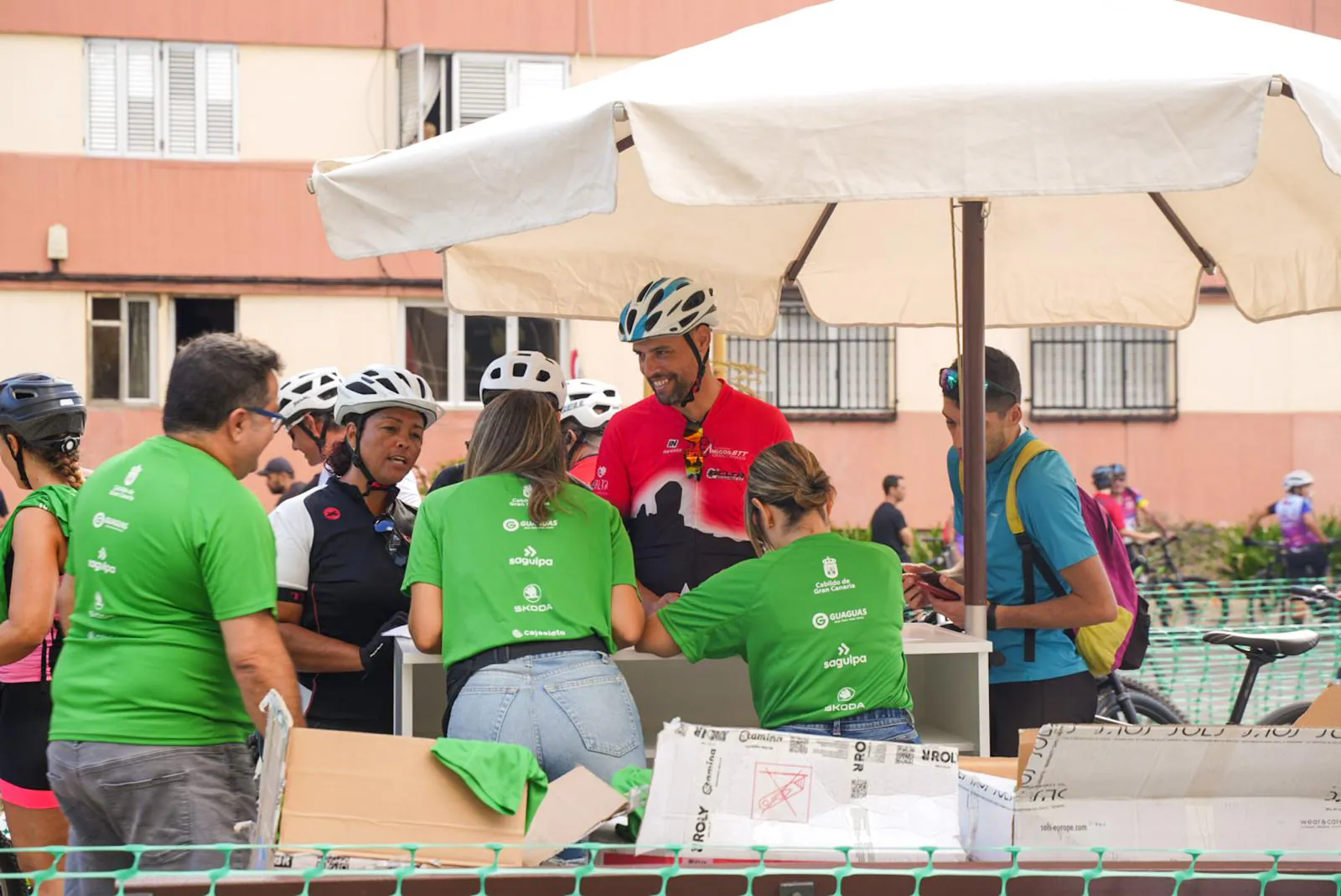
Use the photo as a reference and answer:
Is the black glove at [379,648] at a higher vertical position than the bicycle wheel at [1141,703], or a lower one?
higher

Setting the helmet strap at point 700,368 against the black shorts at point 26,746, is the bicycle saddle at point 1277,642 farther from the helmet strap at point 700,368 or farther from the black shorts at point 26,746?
the black shorts at point 26,746

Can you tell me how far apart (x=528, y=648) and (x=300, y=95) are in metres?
17.0

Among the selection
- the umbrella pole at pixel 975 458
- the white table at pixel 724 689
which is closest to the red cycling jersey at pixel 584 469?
the white table at pixel 724 689

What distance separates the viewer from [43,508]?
4.08 m

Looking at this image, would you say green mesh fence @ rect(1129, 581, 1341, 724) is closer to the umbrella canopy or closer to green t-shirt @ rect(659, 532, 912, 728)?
the umbrella canopy

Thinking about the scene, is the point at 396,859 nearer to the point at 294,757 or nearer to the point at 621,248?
the point at 294,757

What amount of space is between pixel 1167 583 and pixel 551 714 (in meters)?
15.9

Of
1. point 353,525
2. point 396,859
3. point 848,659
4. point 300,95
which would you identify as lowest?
point 396,859

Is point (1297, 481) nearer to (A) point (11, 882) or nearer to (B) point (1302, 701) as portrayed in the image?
(B) point (1302, 701)

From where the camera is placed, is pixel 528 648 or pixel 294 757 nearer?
pixel 294 757

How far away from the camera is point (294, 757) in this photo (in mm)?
3061

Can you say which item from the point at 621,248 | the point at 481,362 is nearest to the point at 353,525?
the point at 621,248

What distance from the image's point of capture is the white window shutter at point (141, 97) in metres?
18.9

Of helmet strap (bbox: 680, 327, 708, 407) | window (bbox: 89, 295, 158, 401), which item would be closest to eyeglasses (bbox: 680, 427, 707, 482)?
helmet strap (bbox: 680, 327, 708, 407)
